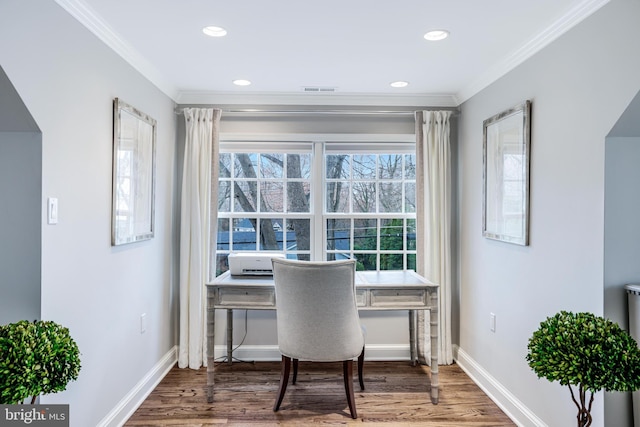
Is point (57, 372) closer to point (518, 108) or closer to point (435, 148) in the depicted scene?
point (518, 108)

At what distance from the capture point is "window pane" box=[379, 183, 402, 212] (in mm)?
3826

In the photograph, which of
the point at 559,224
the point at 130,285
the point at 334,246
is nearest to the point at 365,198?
the point at 334,246

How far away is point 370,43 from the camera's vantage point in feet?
8.32

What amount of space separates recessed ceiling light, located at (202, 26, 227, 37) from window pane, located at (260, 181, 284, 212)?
62.1 inches

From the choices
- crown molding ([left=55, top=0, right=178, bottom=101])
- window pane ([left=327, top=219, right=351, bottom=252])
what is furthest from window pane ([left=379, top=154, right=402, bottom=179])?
crown molding ([left=55, top=0, right=178, bottom=101])

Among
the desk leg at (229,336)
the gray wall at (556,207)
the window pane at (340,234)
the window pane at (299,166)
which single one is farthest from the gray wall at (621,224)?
the desk leg at (229,336)

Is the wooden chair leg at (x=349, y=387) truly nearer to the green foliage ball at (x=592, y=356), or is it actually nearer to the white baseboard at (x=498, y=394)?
the white baseboard at (x=498, y=394)

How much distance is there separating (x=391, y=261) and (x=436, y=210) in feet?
2.10

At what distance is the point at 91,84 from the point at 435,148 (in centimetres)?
264

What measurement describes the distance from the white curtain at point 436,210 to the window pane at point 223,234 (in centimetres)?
173

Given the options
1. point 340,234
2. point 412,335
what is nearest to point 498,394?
point 412,335

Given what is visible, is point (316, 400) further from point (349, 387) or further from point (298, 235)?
point (298, 235)

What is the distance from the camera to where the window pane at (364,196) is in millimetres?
3814

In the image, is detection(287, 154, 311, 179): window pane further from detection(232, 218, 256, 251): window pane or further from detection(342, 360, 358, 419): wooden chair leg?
detection(342, 360, 358, 419): wooden chair leg
